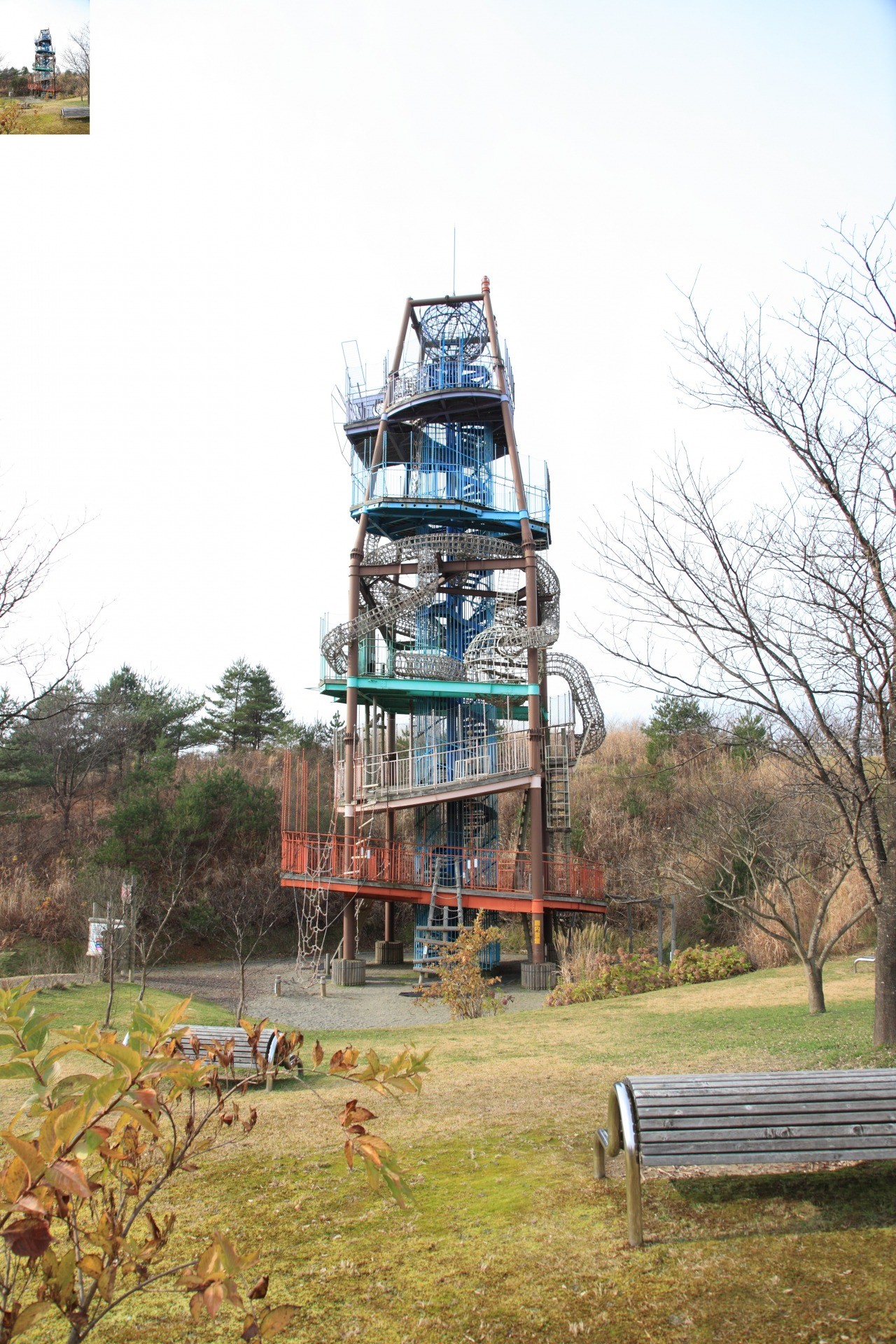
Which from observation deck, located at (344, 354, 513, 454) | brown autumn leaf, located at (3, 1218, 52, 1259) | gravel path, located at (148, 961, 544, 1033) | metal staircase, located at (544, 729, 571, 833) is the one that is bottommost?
gravel path, located at (148, 961, 544, 1033)

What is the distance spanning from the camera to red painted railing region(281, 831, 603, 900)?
21844 millimetres

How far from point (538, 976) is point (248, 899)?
964 centimetres

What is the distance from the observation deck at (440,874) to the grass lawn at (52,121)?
1665cm

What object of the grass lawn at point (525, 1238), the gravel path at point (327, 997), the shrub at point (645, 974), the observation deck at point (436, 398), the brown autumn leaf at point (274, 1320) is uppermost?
the observation deck at point (436, 398)

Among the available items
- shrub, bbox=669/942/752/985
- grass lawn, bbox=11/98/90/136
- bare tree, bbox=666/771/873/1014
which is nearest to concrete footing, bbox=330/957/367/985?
shrub, bbox=669/942/752/985

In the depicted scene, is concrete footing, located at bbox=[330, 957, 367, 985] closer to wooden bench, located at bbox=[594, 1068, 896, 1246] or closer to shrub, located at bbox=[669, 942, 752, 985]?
shrub, located at bbox=[669, 942, 752, 985]

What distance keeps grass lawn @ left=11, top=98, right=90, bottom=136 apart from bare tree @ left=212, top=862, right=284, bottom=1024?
20149 millimetres

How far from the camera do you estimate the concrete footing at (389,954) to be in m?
24.8

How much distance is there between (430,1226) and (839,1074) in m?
2.32

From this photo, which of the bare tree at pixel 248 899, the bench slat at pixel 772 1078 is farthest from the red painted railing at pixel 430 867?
the bench slat at pixel 772 1078

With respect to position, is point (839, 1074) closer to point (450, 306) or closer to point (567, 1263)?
point (567, 1263)

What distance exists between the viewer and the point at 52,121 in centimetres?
670

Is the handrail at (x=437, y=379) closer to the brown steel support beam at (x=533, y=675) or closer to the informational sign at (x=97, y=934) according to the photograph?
the brown steel support beam at (x=533, y=675)

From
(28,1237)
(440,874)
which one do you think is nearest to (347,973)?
(440,874)
